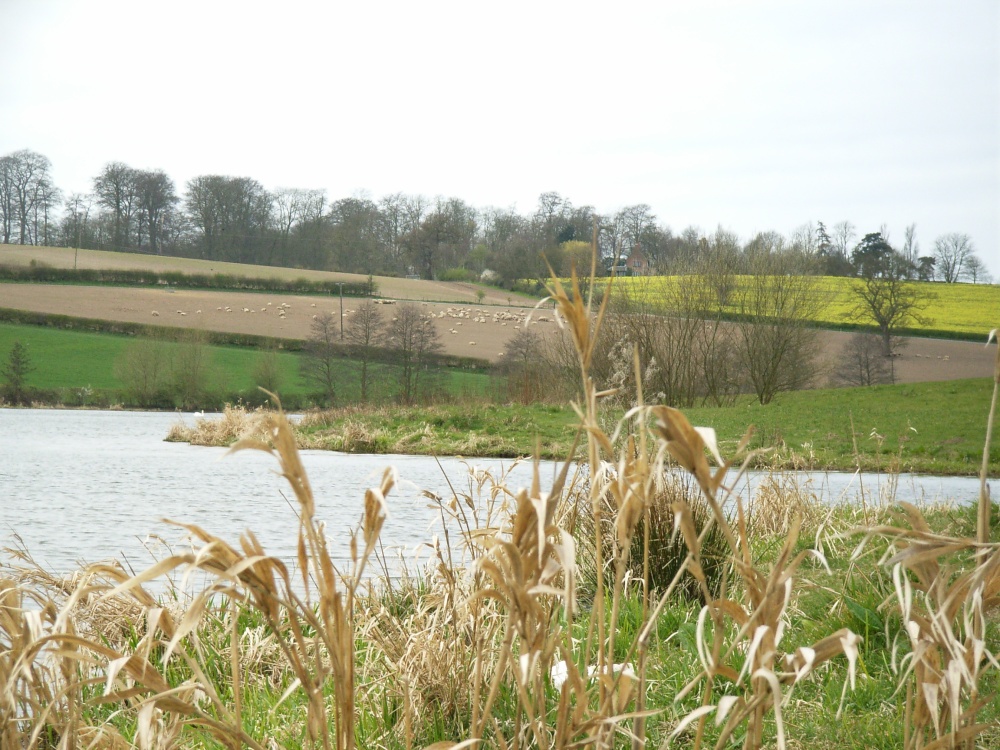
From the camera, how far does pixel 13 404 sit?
46625 millimetres

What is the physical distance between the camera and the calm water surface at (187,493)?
26.0ft

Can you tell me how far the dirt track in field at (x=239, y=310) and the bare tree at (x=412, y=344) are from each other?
5.12 m

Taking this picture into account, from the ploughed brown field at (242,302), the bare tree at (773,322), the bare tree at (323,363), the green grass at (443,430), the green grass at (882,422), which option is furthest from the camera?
the ploughed brown field at (242,302)

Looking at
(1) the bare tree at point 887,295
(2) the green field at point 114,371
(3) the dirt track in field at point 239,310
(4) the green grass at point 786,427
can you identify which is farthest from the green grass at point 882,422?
(3) the dirt track in field at point 239,310

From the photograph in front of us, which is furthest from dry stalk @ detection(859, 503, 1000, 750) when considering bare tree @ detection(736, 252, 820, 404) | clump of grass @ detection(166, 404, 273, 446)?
bare tree @ detection(736, 252, 820, 404)

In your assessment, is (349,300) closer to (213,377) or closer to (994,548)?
(213,377)

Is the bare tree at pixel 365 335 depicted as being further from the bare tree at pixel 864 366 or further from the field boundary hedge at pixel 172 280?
the bare tree at pixel 864 366

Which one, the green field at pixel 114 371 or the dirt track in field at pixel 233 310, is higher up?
the dirt track in field at pixel 233 310

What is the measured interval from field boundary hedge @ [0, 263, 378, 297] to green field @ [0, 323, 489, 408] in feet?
28.5

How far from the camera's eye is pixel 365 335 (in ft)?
145

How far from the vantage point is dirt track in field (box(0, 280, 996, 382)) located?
175ft

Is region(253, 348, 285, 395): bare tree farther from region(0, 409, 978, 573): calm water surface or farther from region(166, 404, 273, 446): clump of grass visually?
region(0, 409, 978, 573): calm water surface

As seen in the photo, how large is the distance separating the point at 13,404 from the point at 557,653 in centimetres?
5091

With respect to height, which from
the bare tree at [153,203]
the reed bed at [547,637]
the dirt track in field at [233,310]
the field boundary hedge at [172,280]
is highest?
the bare tree at [153,203]
